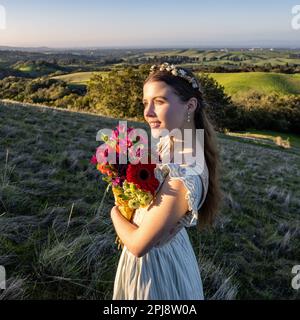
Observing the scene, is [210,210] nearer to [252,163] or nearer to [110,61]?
[252,163]

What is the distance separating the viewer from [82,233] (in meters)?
3.68

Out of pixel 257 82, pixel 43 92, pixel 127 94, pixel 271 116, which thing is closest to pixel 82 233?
pixel 127 94

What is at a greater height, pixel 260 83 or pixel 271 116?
pixel 260 83

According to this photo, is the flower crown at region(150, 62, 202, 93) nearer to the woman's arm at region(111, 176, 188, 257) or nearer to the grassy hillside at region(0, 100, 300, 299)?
the woman's arm at region(111, 176, 188, 257)

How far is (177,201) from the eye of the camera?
69.1 inches

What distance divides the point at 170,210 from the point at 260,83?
7964 centimetres

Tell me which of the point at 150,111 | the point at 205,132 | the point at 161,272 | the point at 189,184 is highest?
the point at 150,111

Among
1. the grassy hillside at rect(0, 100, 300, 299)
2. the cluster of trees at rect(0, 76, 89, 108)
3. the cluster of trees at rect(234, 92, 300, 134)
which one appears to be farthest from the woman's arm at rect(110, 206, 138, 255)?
the cluster of trees at rect(0, 76, 89, 108)

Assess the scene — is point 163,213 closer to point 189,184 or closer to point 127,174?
point 189,184

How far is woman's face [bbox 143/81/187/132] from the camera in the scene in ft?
6.37
